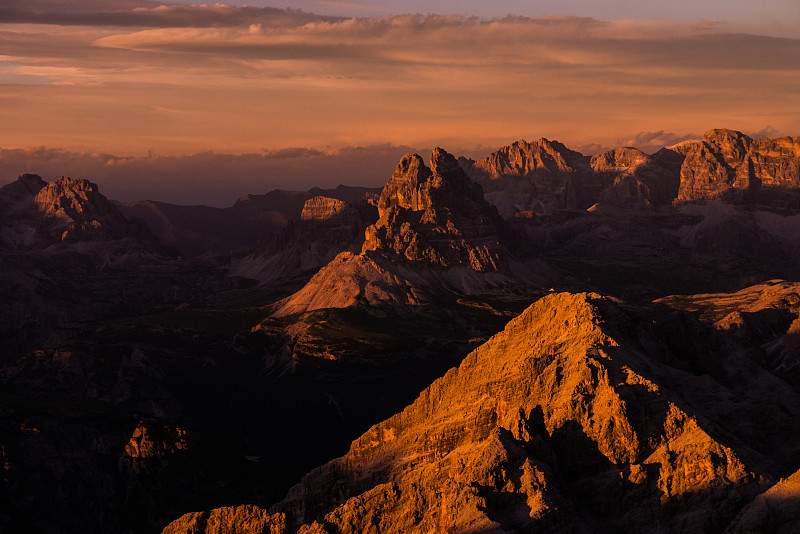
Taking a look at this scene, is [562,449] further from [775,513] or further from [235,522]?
[235,522]

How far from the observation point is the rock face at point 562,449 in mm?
93062

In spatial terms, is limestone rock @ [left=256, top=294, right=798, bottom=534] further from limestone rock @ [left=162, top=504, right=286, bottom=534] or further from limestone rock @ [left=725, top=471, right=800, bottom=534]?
limestone rock @ [left=725, top=471, right=800, bottom=534]

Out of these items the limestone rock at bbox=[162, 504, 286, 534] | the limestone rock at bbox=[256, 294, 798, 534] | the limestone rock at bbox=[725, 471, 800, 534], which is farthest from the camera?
the limestone rock at bbox=[162, 504, 286, 534]

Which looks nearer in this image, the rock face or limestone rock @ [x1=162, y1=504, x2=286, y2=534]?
the rock face

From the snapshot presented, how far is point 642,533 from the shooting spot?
94000 millimetres

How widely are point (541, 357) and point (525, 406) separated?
801cm

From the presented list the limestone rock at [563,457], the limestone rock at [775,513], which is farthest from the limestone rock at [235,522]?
the limestone rock at [775,513]

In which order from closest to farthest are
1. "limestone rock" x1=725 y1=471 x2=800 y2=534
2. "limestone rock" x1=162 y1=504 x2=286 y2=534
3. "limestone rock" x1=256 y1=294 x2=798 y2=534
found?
1. "limestone rock" x1=725 y1=471 x2=800 y2=534
2. "limestone rock" x1=256 y1=294 x2=798 y2=534
3. "limestone rock" x1=162 y1=504 x2=286 y2=534

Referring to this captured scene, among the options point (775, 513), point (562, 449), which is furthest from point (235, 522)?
point (775, 513)

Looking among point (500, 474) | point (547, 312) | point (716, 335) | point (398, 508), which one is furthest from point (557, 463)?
point (716, 335)

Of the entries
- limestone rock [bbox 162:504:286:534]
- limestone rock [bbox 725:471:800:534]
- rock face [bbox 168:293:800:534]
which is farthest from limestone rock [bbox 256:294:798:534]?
limestone rock [bbox 725:471:800:534]

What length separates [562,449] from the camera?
10294cm

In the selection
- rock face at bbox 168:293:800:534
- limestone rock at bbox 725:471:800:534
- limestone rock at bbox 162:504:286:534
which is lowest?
limestone rock at bbox 162:504:286:534

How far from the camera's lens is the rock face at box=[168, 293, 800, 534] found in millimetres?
93062
